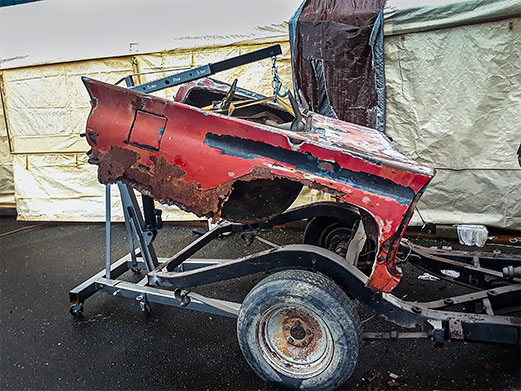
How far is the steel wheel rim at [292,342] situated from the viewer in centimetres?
242

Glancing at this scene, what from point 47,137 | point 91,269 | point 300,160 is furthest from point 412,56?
point 47,137

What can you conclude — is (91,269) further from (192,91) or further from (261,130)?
(261,130)

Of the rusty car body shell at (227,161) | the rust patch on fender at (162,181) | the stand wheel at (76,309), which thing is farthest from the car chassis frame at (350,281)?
the rust patch on fender at (162,181)

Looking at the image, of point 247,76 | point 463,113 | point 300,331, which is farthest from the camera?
point 247,76

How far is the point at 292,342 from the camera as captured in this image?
8.14 feet

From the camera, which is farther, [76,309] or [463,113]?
[463,113]

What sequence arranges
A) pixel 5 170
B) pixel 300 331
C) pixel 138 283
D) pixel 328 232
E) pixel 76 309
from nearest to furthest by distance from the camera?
1. pixel 300 331
2. pixel 138 283
3. pixel 76 309
4. pixel 328 232
5. pixel 5 170

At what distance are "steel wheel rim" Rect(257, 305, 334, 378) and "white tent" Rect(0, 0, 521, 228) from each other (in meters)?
3.12

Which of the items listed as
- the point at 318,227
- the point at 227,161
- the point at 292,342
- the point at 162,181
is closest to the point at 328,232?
the point at 318,227

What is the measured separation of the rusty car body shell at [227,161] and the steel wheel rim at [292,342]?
493 millimetres

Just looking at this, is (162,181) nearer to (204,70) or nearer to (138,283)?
(204,70)

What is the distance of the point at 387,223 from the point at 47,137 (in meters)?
5.66

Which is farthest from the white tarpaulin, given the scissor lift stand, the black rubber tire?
the black rubber tire

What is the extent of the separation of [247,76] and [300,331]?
3.75 m
